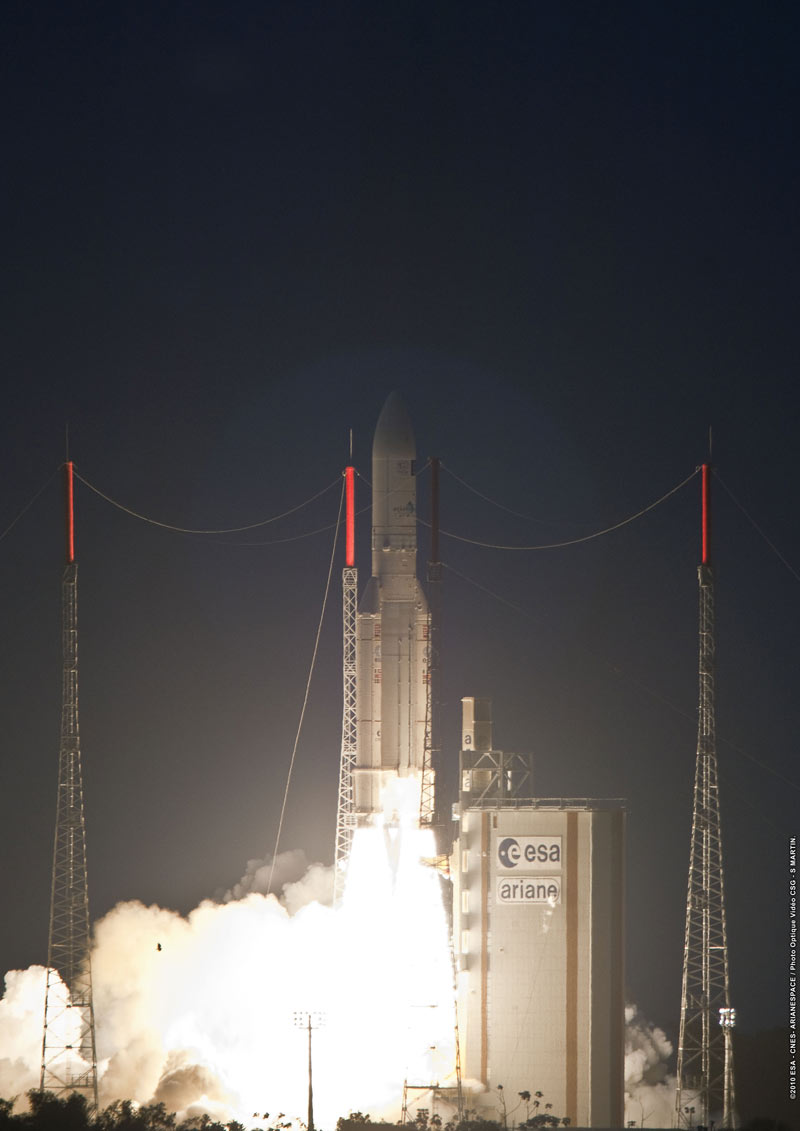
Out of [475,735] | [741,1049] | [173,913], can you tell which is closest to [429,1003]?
[475,735]

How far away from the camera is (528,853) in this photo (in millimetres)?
64875

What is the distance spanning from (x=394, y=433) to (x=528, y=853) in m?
14.9

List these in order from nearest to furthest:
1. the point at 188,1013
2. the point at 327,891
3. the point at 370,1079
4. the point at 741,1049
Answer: the point at 370,1079
the point at 188,1013
the point at 327,891
the point at 741,1049

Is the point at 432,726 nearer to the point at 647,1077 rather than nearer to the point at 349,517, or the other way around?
the point at 349,517

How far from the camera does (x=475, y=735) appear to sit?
68.8 meters

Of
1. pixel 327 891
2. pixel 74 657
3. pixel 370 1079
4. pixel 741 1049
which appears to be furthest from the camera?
pixel 741 1049

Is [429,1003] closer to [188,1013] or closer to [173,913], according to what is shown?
[188,1013]

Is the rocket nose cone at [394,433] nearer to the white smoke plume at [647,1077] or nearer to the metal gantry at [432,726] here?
the metal gantry at [432,726]

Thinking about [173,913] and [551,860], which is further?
[173,913]

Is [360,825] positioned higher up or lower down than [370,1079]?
higher up

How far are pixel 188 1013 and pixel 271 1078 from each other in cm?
815

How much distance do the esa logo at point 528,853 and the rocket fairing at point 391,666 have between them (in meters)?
4.20

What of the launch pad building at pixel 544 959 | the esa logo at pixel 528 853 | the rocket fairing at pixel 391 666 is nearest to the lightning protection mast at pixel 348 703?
the rocket fairing at pixel 391 666

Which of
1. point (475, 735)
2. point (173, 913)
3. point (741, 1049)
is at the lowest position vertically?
point (741, 1049)
